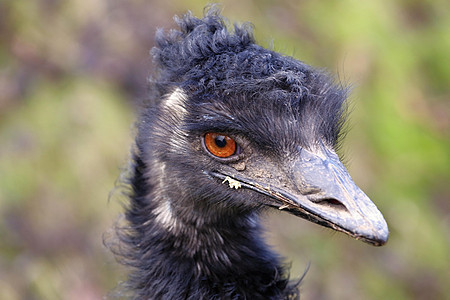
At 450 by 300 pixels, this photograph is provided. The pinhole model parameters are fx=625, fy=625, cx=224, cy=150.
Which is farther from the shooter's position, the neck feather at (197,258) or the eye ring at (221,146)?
the neck feather at (197,258)

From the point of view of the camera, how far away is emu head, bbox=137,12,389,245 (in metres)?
1.95

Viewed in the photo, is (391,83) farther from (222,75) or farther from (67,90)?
(222,75)

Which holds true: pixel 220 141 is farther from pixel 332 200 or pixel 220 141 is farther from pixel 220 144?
pixel 332 200

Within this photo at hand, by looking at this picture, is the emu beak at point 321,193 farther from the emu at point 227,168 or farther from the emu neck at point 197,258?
the emu neck at point 197,258

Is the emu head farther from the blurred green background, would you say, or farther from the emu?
the blurred green background

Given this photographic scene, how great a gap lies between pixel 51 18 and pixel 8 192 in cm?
133

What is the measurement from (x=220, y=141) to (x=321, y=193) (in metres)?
0.40

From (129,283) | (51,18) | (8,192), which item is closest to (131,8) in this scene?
(51,18)

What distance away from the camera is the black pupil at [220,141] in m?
2.10

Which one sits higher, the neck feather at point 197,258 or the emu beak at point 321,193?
the emu beak at point 321,193

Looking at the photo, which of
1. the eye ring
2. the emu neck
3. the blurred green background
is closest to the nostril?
the eye ring

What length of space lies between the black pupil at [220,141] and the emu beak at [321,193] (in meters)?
0.11

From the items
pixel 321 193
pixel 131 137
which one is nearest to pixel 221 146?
pixel 321 193

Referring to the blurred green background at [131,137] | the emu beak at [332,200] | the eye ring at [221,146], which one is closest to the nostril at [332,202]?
the emu beak at [332,200]
